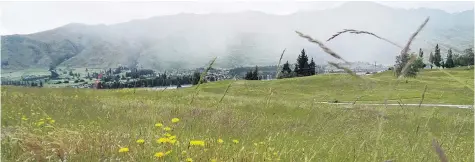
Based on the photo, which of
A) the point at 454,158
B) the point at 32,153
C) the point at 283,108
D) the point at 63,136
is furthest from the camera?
the point at 283,108

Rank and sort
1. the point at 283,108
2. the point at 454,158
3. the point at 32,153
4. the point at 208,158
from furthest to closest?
the point at 283,108, the point at 454,158, the point at 32,153, the point at 208,158

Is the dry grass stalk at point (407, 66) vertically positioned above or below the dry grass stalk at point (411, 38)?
below

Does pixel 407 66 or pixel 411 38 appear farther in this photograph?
pixel 411 38

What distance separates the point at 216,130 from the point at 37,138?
8.16 ft

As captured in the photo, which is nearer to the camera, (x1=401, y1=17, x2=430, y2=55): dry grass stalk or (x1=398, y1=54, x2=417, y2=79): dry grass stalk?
(x1=398, y1=54, x2=417, y2=79): dry grass stalk

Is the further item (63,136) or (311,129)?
(311,129)

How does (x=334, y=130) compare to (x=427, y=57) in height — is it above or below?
below

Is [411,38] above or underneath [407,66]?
above

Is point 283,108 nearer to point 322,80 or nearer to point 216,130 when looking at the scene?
point 216,130

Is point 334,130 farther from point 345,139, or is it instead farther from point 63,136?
point 63,136

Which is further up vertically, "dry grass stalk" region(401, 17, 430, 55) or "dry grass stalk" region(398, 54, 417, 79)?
"dry grass stalk" region(401, 17, 430, 55)

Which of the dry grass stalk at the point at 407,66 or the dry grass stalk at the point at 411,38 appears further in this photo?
the dry grass stalk at the point at 411,38

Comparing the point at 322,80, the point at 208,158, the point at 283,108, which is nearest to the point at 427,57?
the point at 208,158

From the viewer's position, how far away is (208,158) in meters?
4.10
